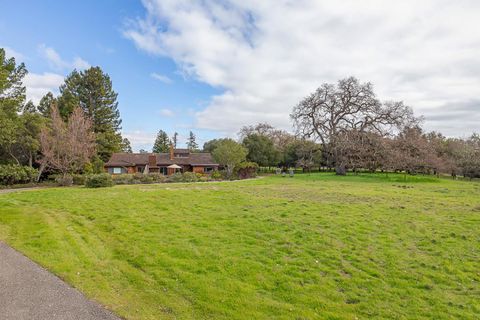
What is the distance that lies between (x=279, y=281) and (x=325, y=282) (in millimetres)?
873

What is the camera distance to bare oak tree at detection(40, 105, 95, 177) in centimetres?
2489

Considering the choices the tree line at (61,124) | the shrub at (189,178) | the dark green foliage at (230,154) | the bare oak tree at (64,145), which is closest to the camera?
the tree line at (61,124)

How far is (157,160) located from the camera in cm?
4125

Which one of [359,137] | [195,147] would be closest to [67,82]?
[359,137]

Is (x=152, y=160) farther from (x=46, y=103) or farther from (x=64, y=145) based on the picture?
(x=46, y=103)

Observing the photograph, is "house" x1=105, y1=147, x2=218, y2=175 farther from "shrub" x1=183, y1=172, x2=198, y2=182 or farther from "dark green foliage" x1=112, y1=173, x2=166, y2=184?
"dark green foliage" x1=112, y1=173, x2=166, y2=184

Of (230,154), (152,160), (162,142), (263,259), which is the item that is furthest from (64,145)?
(162,142)

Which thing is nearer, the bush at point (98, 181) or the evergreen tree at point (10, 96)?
the evergreen tree at point (10, 96)

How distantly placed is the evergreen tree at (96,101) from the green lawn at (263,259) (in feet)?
100

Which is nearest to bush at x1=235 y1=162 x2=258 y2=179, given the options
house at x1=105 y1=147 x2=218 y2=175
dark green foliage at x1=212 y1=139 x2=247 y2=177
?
dark green foliage at x1=212 y1=139 x2=247 y2=177

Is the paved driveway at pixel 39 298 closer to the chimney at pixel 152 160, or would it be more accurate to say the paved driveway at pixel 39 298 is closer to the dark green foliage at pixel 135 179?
the dark green foliage at pixel 135 179

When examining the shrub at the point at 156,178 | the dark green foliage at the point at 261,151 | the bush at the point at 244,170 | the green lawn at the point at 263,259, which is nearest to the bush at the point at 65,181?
the shrub at the point at 156,178

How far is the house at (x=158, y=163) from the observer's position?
38.8 meters

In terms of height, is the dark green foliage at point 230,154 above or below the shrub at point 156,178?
above
